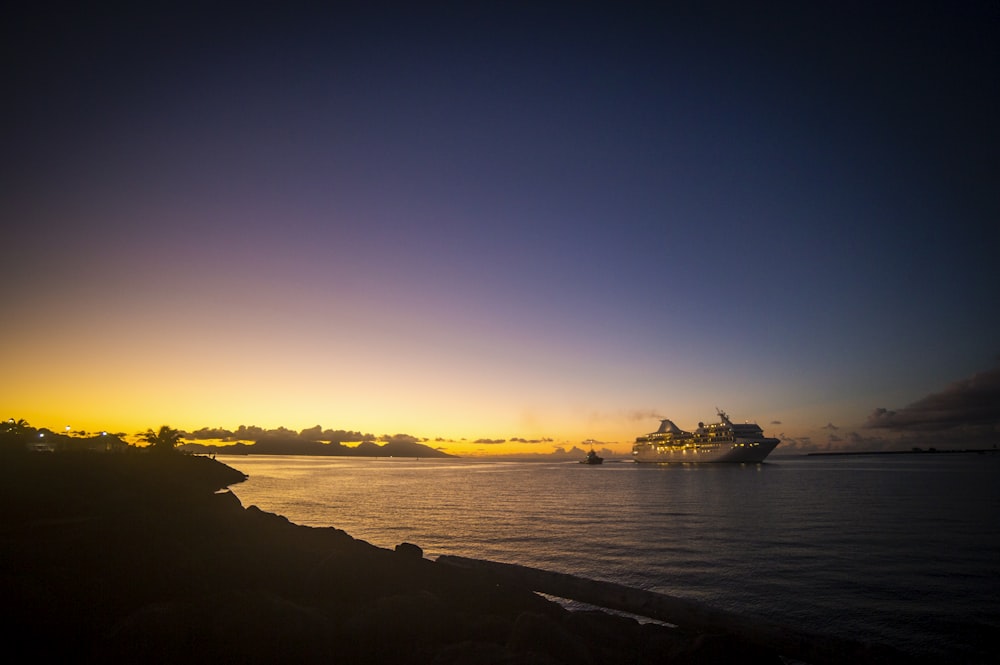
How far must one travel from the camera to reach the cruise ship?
133500 mm

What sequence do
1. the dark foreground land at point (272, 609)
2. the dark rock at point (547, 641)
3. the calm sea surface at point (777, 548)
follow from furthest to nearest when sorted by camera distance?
the calm sea surface at point (777, 548), the dark rock at point (547, 641), the dark foreground land at point (272, 609)

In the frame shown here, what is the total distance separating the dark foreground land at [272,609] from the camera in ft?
25.6

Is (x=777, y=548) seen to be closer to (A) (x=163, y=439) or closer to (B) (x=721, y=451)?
(A) (x=163, y=439)

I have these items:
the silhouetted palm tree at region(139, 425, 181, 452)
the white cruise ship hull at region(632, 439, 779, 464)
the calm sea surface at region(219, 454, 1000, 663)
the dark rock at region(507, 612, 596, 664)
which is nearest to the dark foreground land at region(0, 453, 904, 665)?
the dark rock at region(507, 612, 596, 664)

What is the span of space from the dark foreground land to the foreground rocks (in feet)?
0.09

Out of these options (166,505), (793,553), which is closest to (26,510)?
(166,505)

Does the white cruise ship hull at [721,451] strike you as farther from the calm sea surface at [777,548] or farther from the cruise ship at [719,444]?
the calm sea surface at [777,548]

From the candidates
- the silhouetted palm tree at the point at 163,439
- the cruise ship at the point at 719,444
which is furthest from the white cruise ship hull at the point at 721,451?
the silhouetted palm tree at the point at 163,439

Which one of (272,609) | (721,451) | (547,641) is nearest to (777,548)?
(547,641)

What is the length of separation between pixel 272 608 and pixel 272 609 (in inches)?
0.6

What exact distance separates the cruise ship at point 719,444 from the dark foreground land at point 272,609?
5375 inches

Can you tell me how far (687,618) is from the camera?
29.4 feet

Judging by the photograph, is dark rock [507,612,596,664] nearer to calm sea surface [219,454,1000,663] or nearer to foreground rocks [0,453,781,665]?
foreground rocks [0,453,781,665]

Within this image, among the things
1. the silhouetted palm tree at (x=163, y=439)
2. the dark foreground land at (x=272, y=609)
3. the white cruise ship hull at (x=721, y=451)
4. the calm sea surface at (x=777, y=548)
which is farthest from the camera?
the white cruise ship hull at (x=721, y=451)
